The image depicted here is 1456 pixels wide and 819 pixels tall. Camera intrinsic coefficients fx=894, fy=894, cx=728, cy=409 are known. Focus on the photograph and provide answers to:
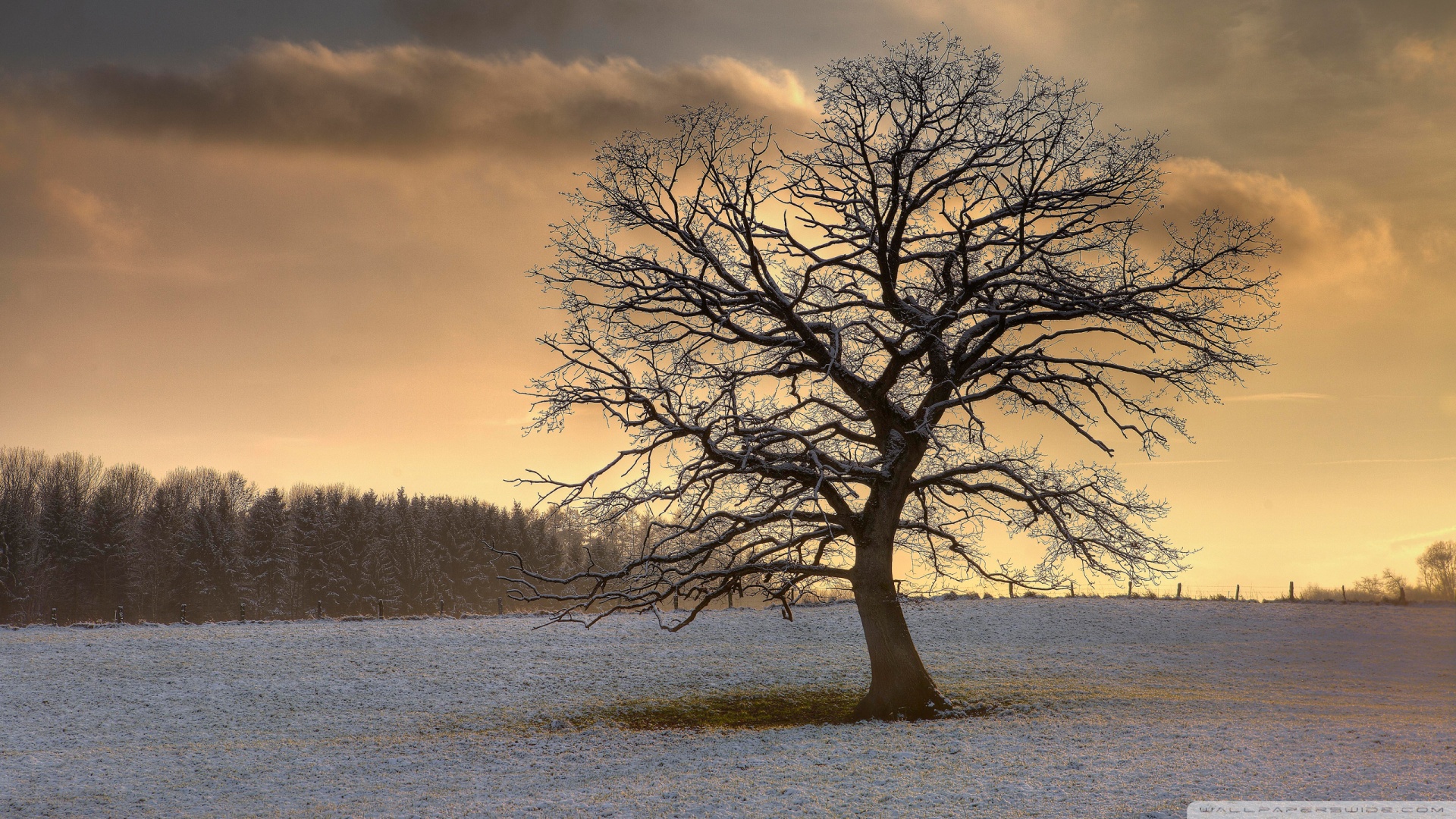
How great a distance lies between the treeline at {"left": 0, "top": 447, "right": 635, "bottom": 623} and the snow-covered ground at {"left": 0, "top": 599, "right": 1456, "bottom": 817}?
3056 cm

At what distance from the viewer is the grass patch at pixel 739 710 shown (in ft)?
52.1

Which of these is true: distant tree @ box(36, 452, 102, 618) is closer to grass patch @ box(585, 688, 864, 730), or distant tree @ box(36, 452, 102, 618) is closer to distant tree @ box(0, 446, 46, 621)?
distant tree @ box(0, 446, 46, 621)

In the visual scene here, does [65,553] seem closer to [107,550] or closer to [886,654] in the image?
[107,550]

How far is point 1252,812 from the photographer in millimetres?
8242

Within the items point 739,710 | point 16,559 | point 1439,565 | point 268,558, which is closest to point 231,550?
point 268,558

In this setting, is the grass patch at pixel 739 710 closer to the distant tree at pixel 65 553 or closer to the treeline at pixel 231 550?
the treeline at pixel 231 550

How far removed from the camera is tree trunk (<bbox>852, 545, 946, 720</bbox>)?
50.3 feet

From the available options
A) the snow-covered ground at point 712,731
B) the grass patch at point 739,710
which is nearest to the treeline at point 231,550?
the snow-covered ground at point 712,731

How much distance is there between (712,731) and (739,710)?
2.54 m

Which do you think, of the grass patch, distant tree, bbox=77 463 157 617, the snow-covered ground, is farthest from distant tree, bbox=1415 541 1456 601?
distant tree, bbox=77 463 157 617

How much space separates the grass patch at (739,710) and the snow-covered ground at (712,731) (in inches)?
31.8

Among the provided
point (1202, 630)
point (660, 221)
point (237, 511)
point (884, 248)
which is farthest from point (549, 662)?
point (237, 511)

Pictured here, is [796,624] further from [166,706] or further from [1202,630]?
[166,706]

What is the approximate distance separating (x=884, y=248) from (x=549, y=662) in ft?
46.7
